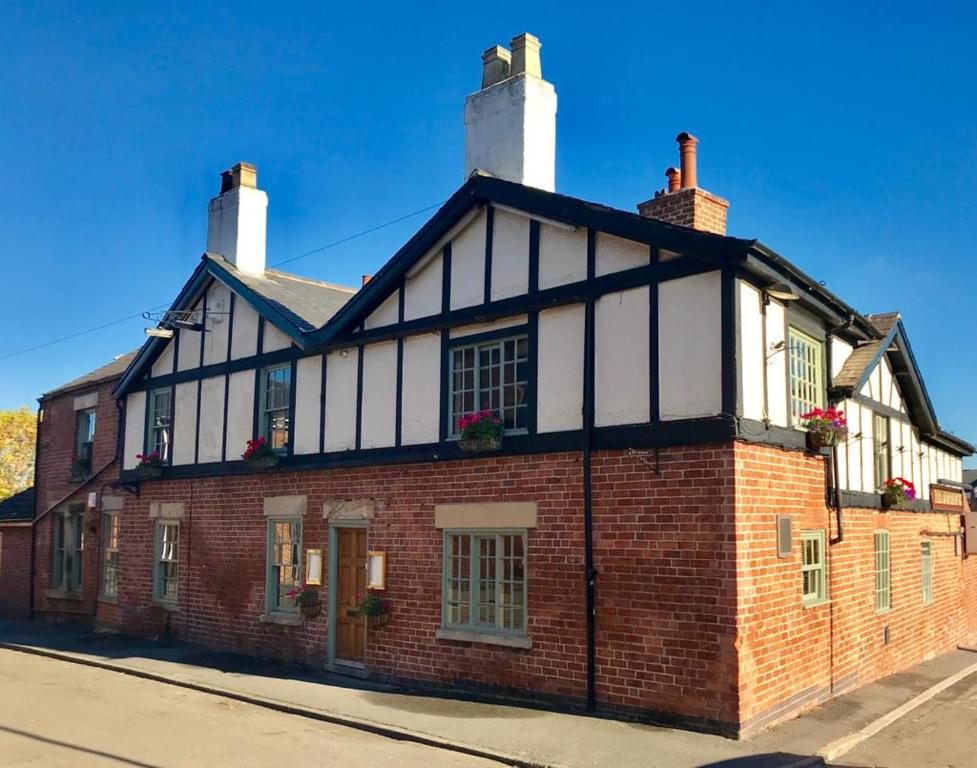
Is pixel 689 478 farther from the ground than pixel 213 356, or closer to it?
closer to it

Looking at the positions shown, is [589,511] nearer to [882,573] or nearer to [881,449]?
[882,573]

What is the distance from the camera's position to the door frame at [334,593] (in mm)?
14594

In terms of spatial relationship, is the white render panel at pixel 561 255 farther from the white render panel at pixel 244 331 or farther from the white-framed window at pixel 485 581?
the white render panel at pixel 244 331

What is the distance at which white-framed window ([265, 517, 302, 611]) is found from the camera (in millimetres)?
15859

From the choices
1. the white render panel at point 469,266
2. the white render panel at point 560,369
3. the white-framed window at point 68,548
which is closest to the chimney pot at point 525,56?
the white render panel at point 469,266

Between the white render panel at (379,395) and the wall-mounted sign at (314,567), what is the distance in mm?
2020

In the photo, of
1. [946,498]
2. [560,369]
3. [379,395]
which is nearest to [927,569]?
[946,498]

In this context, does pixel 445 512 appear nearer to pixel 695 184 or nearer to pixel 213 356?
pixel 695 184

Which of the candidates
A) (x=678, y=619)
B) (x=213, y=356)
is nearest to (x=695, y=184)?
(x=678, y=619)

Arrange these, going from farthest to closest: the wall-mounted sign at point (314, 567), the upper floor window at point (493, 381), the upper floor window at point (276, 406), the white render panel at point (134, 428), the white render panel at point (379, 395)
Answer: the white render panel at point (134, 428) < the upper floor window at point (276, 406) < the wall-mounted sign at point (314, 567) < the white render panel at point (379, 395) < the upper floor window at point (493, 381)

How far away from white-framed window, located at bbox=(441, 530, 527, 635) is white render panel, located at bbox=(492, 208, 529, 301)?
3415 mm

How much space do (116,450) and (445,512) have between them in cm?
1091

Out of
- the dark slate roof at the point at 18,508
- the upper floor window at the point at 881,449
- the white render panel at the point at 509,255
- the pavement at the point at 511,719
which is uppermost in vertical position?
the white render panel at the point at 509,255

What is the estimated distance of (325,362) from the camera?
620 inches
